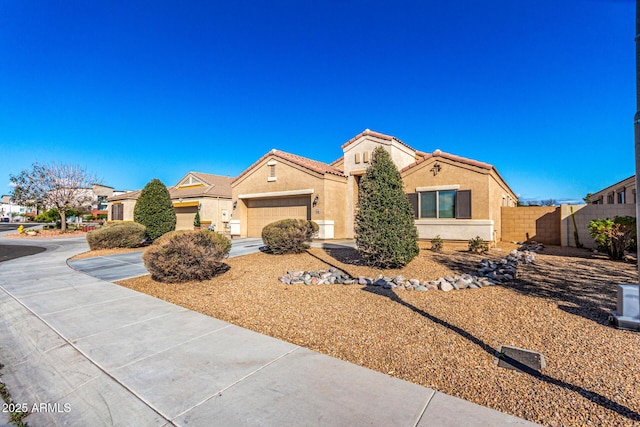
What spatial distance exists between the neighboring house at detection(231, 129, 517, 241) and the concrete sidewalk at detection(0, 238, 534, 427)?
11.6 meters

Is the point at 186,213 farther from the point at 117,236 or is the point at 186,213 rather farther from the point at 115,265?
the point at 115,265

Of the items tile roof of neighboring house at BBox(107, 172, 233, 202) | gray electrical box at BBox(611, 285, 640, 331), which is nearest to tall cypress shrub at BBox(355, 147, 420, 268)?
gray electrical box at BBox(611, 285, 640, 331)

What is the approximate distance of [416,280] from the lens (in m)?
6.86

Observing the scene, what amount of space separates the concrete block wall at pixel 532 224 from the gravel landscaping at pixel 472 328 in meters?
6.17

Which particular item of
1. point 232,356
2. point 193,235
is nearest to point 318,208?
point 193,235

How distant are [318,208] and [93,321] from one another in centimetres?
1186

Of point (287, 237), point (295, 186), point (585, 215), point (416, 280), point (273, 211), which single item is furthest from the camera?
point (273, 211)

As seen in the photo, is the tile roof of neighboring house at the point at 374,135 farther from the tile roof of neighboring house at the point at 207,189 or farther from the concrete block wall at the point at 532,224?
the tile roof of neighboring house at the point at 207,189

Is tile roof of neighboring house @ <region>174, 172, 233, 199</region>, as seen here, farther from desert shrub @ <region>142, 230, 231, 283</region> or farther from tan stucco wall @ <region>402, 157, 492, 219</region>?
desert shrub @ <region>142, 230, 231, 283</region>

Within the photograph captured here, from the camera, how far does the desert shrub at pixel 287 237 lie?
35.6ft

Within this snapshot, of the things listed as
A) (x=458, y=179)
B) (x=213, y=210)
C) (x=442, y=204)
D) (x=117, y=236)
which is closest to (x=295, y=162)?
(x=442, y=204)

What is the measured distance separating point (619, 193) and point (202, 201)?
98.0ft

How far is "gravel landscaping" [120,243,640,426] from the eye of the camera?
112 inches

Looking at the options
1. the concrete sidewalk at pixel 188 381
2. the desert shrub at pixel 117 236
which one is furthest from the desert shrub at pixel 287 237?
the desert shrub at pixel 117 236
